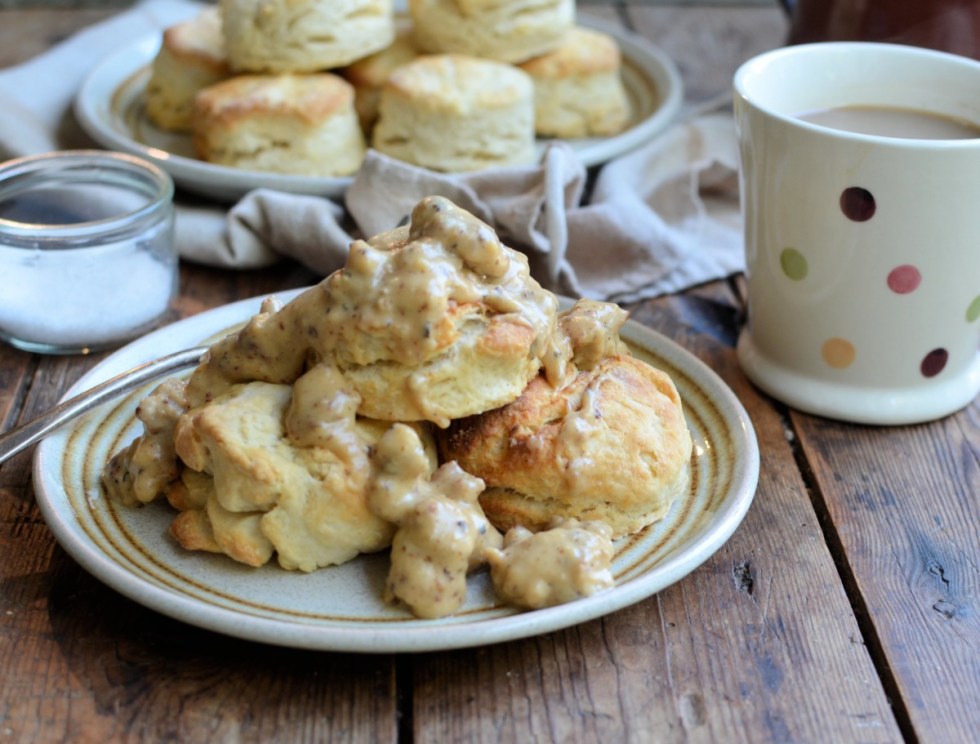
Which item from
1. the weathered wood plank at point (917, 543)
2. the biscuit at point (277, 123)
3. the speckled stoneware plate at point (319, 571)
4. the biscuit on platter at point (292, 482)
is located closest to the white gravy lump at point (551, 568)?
the speckled stoneware plate at point (319, 571)

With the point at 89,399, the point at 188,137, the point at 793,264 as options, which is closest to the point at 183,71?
the point at 188,137

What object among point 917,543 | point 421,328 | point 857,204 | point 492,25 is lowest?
point 917,543

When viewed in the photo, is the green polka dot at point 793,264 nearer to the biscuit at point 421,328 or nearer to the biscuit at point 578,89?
the biscuit at point 421,328

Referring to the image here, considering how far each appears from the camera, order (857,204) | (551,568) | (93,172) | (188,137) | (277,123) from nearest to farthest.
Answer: (551,568)
(857,204)
(93,172)
(277,123)
(188,137)

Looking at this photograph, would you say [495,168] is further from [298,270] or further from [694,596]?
[694,596]

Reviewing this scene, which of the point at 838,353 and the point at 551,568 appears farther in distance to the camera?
the point at 838,353

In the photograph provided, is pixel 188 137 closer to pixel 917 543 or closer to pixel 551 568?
pixel 551 568

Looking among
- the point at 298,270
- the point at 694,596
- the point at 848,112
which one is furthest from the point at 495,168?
the point at 694,596
